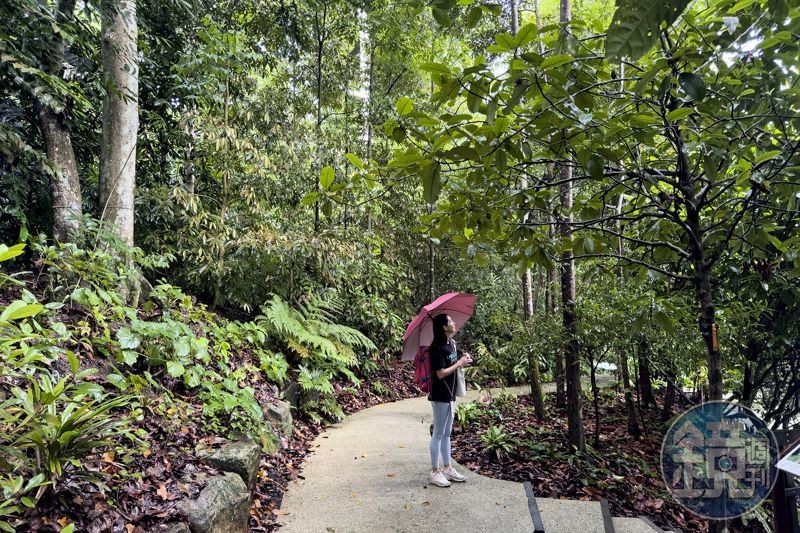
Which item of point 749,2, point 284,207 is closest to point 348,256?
point 284,207

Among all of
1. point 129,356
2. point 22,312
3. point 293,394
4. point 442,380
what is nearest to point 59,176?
point 129,356

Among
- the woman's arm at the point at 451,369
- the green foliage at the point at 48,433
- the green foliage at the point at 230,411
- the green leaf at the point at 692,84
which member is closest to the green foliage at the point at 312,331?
the green foliage at the point at 230,411

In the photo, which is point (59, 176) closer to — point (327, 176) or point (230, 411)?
point (230, 411)

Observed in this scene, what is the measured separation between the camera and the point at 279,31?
309 inches

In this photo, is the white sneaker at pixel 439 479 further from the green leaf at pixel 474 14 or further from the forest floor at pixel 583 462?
the green leaf at pixel 474 14

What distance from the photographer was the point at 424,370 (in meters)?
4.30

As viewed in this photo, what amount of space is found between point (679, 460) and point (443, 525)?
2.02 meters

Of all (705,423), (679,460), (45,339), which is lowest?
(679,460)

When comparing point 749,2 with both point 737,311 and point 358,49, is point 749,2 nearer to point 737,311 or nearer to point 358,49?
point 737,311

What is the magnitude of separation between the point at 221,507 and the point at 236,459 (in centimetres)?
48

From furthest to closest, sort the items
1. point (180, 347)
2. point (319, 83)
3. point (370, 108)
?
point (370, 108) < point (319, 83) < point (180, 347)

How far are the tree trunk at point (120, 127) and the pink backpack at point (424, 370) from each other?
11.0 feet

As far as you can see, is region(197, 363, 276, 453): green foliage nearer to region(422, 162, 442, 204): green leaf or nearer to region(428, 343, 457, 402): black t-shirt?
region(428, 343, 457, 402): black t-shirt

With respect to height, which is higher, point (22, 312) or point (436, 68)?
point (436, 68)
